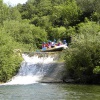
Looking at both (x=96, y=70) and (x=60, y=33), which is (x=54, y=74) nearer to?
(x=96, y=70)

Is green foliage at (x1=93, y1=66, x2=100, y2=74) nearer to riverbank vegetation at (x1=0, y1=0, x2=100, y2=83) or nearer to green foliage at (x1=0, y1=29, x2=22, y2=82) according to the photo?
riverbank vegetation at (x1=0, y1=0, x2=100, y2=83)

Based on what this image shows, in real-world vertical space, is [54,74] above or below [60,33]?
below

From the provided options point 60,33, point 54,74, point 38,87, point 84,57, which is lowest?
point 38,87

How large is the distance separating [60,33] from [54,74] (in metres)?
38.4

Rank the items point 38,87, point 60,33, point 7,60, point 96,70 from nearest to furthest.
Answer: point 38,87 → point 96,70 → point 7,60 → point 60,33

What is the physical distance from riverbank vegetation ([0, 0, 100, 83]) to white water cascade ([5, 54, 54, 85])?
0.96 m

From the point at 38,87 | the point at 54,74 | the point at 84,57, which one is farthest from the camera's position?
the point at 54,74

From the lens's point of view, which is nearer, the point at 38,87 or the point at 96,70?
the point at 38,87

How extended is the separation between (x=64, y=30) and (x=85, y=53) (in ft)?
144

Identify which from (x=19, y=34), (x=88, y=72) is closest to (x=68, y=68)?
(x=88, y=72)

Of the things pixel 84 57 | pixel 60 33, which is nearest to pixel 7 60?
pixel 84 57

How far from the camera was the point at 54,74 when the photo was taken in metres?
48.7

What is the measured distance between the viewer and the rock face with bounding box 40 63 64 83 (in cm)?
4709

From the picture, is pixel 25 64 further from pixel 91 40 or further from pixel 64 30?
pixel 64 30
